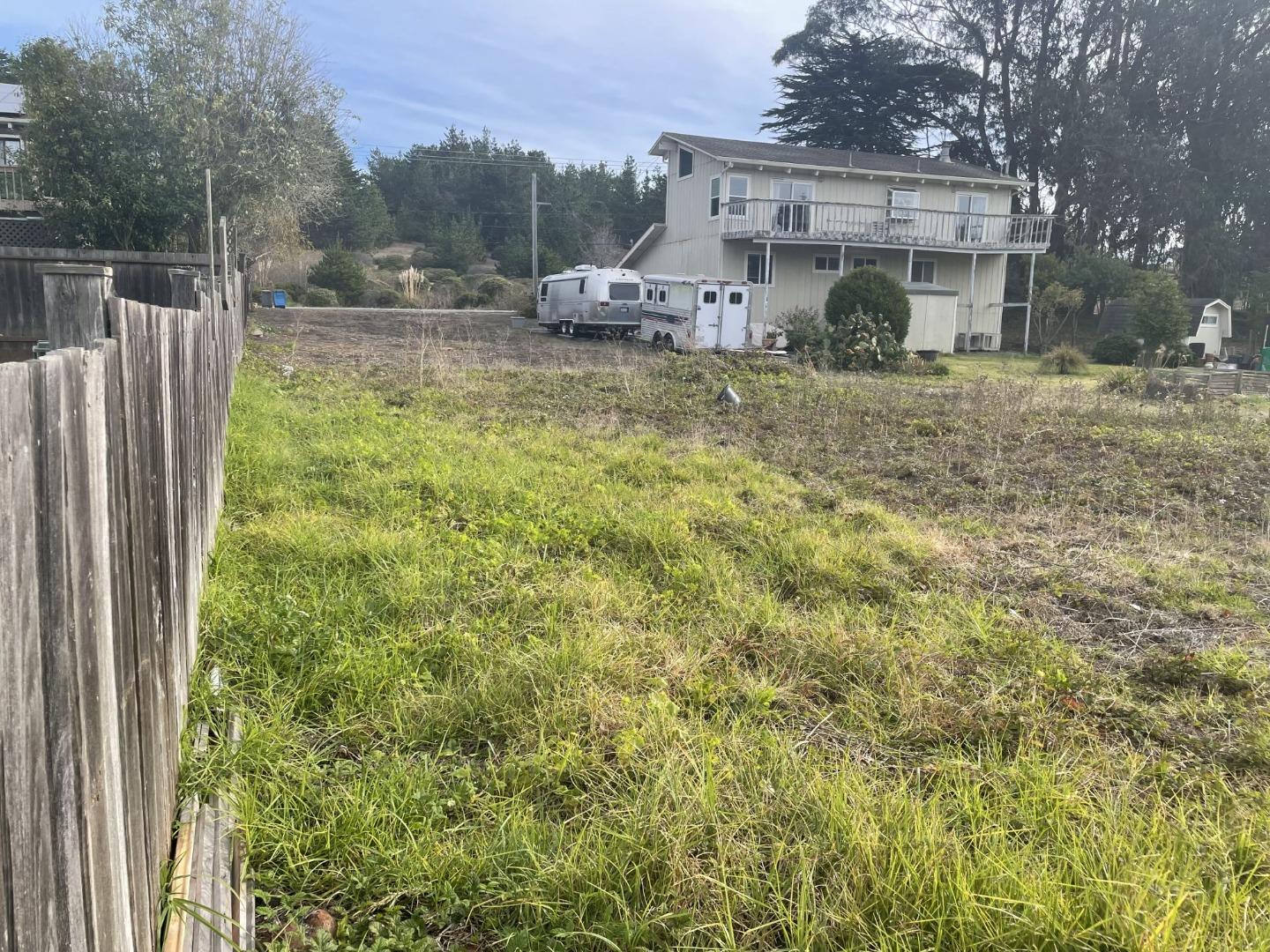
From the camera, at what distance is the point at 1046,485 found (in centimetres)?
793

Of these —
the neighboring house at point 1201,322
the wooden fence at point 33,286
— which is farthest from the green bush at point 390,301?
the neighboring house at point 1201,322

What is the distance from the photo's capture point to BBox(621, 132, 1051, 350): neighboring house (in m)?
28.0

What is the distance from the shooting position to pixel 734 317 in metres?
23.3

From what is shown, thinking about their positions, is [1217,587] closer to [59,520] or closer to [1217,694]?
[1217,694]

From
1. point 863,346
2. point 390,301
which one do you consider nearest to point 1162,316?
point 863,346

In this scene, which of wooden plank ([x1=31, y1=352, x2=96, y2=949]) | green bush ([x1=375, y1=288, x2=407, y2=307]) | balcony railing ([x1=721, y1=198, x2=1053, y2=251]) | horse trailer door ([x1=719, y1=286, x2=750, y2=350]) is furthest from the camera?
green bush ([x1=375, y1=288, x2=407, y2=307])

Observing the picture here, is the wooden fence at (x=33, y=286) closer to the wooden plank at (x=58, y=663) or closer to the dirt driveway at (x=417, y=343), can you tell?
the dirt driveway at (x=417, y=343)

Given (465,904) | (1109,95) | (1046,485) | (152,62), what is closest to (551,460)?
(1046,485)

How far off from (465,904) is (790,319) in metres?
24.4

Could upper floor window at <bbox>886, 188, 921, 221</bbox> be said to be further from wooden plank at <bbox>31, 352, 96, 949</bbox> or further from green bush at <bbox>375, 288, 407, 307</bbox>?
wooden plank at <bbox>31, 352, 96, 949</bbox>

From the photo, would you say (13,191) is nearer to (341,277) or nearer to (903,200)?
(341,277)

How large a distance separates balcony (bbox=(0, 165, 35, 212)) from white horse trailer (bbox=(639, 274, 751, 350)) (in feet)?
56.2

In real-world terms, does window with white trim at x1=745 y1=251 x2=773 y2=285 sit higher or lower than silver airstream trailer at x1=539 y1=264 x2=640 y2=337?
higher

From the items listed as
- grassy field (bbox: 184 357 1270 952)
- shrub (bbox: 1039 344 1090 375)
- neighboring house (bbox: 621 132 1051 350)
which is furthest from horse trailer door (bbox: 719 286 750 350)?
grassy field (bbox: 184 357 1270 952)
